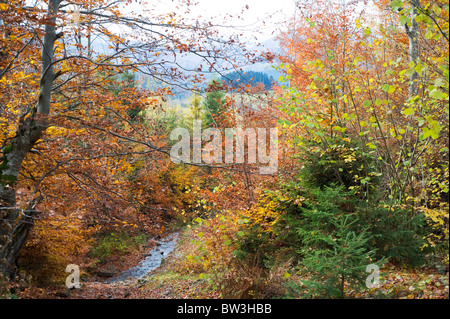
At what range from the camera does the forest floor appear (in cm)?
404

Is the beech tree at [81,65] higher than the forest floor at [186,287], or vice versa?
the beech tree at [81,65]

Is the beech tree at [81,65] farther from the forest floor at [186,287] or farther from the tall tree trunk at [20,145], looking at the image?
the forest floor at [186,287]

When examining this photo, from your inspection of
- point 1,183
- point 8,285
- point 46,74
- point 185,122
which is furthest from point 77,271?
point 185,122

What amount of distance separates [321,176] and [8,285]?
5717 millimetres

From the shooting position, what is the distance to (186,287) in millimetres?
7441

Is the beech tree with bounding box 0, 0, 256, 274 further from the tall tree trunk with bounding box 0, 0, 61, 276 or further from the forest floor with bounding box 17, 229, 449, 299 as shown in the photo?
the forest floor with bounding box 17, 229, 449, 299

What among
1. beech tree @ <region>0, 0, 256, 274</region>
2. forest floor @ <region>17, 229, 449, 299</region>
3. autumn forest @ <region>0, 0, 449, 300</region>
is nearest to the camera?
forest floor @ <region>17, 229, 449, 299</region>

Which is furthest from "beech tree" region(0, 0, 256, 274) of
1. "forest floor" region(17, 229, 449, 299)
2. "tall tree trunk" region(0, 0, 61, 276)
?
"forest floor" region(17, 229, 449, 299)

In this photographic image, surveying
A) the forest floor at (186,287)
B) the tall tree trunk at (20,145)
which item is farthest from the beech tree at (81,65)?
the forest floor at (186,287)

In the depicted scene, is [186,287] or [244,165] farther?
[186,287]

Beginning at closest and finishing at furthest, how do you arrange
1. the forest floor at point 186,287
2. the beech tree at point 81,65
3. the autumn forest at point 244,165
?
the forest floor at point 186,287 < the autumn forest at point 244,165 < the beech tree at point 81,65

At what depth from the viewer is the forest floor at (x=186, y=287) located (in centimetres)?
404

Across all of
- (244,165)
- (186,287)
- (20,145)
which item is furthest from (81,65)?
(186,287)

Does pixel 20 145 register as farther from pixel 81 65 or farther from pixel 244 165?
pixel 244 165
